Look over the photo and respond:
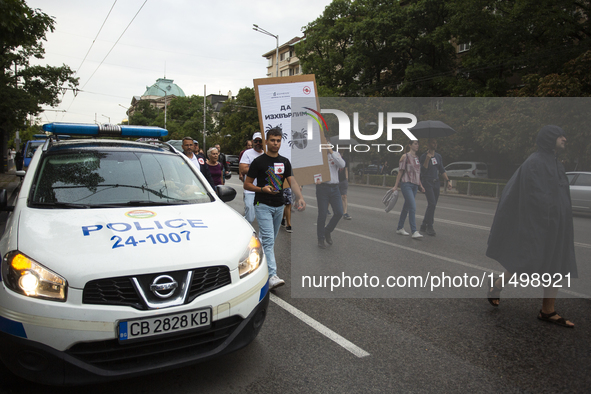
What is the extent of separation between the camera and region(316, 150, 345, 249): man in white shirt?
7008 millimetres

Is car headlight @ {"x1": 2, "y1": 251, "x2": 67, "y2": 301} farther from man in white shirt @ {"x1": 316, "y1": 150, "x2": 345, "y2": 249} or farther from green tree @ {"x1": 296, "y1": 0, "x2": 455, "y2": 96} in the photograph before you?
green tree @ {"x1": 296, "y1": 0, "x2": 455, "y2": 96}

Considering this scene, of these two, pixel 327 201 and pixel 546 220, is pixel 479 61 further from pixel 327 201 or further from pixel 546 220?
pixel 546 220

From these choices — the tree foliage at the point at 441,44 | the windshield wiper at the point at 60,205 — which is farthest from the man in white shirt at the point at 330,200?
the tree foliage at the point at 441,44

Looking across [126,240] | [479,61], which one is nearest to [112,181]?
[126,240]

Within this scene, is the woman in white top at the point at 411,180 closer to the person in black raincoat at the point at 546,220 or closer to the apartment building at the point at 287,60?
the person in black raincoat at the point at 546,220

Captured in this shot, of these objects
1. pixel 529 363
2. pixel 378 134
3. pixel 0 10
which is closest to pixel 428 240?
pixel 378 134

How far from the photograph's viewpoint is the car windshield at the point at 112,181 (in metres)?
3.51

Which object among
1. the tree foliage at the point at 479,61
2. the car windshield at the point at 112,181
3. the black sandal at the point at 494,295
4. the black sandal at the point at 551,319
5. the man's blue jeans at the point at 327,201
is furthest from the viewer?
the tree foliage at the point at 479,61

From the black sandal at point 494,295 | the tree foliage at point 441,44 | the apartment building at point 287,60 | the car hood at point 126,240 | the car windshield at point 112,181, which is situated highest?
the apartment building at point 287,60

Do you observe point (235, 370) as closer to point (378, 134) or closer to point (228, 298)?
point (228, 298)

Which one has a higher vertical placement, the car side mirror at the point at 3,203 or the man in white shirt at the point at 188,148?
the man in white shirt at the point at 188,148

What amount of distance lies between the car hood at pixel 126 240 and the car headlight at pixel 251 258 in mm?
49

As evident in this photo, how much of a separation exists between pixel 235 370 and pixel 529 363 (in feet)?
6.96

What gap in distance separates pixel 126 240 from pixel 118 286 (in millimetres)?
363
